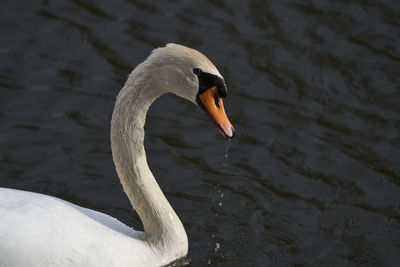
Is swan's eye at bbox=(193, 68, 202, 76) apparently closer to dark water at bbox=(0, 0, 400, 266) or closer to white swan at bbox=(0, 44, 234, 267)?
white swan at bbox=(0, 44, 234, 267)

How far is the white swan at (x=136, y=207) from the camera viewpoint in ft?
17.8

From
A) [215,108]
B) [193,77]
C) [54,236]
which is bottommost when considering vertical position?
[54,236]

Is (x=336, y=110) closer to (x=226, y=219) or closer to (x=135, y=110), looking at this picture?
(x=226, y=219)

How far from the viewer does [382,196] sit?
7.59 m

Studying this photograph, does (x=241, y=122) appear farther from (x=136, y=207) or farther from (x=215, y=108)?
(x=215, y=108)

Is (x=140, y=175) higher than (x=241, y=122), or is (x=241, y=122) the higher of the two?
(x=140, y=175)

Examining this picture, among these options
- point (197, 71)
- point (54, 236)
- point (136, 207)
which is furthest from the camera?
point (136, 207)

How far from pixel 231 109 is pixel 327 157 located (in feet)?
4.24

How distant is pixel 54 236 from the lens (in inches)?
216

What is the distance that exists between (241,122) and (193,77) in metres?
2.73

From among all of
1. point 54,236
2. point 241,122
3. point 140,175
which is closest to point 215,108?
point 140,175

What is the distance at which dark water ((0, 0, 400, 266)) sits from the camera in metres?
7.20

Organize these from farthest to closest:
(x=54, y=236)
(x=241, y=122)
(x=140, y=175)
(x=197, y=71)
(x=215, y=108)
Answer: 1. (x=241, y=122)
2. (x=140, y=175)
3. (x=215, y=108)
4. (x=197, y=71)
5. (x=54, y=236)

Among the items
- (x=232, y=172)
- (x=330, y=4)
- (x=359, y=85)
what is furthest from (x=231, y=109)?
(x=330, y=4)
